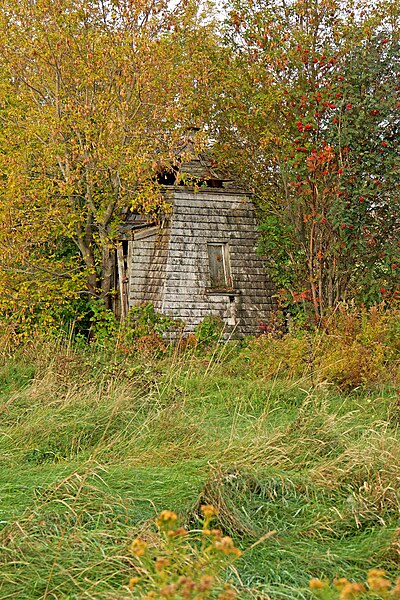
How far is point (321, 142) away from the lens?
44.8 feet

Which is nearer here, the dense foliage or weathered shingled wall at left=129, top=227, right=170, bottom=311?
the dense foliage

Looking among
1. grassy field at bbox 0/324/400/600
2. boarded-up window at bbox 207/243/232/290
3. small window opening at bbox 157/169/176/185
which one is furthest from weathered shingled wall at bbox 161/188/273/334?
grassy field at bbox 0/324/400/600

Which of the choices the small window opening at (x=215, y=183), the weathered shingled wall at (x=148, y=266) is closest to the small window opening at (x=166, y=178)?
the small window opening at (x=215, y=183)

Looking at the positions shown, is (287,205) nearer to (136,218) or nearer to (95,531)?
(136,218)

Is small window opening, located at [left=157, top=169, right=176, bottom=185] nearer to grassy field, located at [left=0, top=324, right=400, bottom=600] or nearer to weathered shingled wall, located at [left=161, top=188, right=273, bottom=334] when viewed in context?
Result: weathered shingled wall, located at [left=161, top=188, right=273, bottom=334]

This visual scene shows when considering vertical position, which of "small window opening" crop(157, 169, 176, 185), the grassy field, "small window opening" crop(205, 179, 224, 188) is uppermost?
"small window opening" crop(157, 169, 176, 185)

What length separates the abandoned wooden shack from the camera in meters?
14.8

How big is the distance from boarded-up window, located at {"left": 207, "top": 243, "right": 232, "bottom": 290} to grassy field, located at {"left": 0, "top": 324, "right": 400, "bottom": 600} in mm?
5948

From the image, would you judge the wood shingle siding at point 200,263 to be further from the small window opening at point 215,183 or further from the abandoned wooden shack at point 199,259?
the small window opening at point 215,183

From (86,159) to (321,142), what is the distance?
12.6 ft

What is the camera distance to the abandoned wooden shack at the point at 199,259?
14750 mm

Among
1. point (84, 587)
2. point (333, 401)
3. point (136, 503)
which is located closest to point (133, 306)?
point (333, 401)

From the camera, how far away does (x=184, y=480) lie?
5.41 m

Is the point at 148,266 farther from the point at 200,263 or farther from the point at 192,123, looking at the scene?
the point at 192,123
